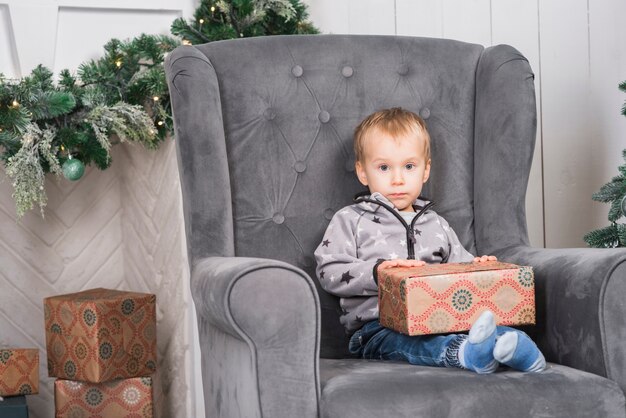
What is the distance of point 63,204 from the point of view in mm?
2883

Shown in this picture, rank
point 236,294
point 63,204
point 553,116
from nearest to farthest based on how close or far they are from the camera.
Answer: point 236,294
point 553,116
point 63,204

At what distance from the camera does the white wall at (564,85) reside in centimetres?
261

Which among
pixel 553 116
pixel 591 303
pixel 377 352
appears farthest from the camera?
pixel 553 116

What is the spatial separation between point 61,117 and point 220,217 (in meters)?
0.83

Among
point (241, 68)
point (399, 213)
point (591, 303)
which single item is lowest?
point (591, 303)

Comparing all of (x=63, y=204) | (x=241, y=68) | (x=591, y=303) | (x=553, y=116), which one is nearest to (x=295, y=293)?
(x=591, y=303)

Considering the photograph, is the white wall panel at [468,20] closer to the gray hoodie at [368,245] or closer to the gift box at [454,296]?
the gray hoodie at [368,245]

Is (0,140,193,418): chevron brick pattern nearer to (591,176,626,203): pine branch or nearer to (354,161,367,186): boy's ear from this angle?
(354,161,367,186): boy's ear

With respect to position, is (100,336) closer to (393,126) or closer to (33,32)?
(33,32)

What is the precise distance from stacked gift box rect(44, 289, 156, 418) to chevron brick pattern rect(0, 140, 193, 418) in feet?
0.51

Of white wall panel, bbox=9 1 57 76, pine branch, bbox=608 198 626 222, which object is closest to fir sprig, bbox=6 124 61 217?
white wall panel, bbox=9 1 57 76

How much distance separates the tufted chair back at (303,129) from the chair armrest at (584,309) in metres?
0.30

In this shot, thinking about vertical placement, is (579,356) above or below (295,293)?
below

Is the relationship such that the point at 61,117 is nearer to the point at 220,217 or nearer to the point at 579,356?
the point at 220,217
